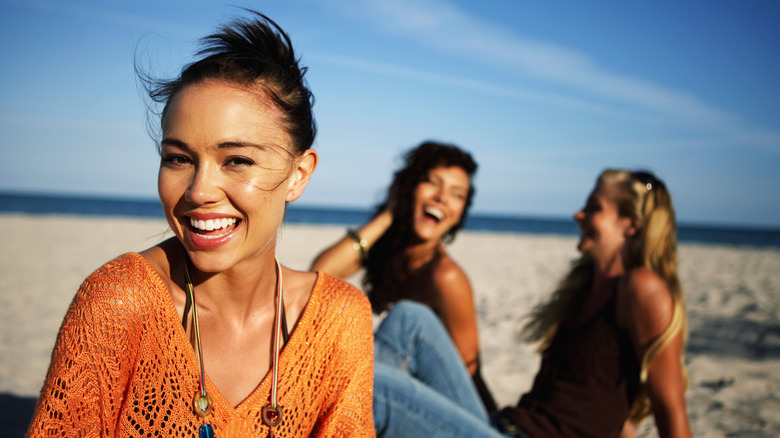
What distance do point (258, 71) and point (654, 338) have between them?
212cm

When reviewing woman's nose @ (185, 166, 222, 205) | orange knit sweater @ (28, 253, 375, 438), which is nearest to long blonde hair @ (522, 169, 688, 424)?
orange knit sweater @ (28, 253, 375, 438)

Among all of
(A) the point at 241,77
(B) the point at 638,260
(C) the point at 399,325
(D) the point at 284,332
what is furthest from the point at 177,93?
(B) the point at 638,260

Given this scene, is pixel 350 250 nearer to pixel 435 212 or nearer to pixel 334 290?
pixel 435 212

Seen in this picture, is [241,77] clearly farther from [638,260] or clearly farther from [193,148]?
[638,260]

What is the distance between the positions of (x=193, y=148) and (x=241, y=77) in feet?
0.84

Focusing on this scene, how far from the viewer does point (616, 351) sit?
8.16 ft

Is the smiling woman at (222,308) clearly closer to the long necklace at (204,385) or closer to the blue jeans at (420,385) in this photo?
the long necklace at (204,385)

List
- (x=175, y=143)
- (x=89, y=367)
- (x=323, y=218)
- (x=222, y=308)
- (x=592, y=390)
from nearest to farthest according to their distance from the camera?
(x=89, y=367) < (x=175, y=143) < (x=222, y=308) < (x=592, y=390) < (x=323, y=218)

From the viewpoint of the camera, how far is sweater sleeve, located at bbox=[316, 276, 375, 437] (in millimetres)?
1707

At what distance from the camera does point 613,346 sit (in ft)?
8.16

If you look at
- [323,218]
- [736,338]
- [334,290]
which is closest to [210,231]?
[334,290]

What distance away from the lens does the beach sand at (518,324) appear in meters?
3.72

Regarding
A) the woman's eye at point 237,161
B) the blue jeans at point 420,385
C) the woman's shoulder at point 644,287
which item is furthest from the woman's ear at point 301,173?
the woman's shoulder at point 644,287

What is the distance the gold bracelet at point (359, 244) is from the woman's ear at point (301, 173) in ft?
6.34
